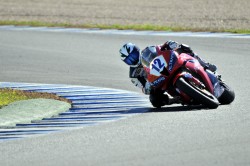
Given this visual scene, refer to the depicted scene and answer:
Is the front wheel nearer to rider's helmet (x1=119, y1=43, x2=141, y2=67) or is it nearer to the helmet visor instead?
the helmet visor

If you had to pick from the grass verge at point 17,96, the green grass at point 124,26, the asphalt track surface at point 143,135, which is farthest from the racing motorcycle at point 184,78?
the green grass at point 124,26

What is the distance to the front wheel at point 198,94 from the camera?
512 inches

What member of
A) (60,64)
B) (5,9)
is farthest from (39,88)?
(5,9)

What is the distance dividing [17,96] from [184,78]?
3.98 m

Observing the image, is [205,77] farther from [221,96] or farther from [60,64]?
[60,64]

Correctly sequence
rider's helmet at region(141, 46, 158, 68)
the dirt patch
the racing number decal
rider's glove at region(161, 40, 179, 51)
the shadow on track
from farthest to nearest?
the dirt patch
rider's helmet at region(141, 46, 158, 68)
rider's glove at region(161, 40, 179, 51)
the racing number decal
the shadow on track

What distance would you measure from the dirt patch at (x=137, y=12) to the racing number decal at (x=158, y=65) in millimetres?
13454

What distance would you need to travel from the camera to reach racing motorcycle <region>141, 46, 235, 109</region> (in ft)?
43.2

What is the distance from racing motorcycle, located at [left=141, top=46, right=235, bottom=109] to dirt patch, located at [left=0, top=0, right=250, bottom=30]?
13.2m

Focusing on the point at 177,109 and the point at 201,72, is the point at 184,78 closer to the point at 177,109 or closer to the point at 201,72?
the point at 201,72

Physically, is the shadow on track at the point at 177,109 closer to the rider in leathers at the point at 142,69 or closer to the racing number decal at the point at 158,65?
the rider in leathers at the point at 142,69

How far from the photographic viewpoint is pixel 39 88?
56.5 feet

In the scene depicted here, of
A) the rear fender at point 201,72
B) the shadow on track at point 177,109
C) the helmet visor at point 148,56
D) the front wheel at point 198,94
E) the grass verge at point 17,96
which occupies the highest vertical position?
the helmet visor at point 148,56

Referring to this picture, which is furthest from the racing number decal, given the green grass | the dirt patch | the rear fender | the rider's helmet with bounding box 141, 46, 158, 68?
the dirt patch
